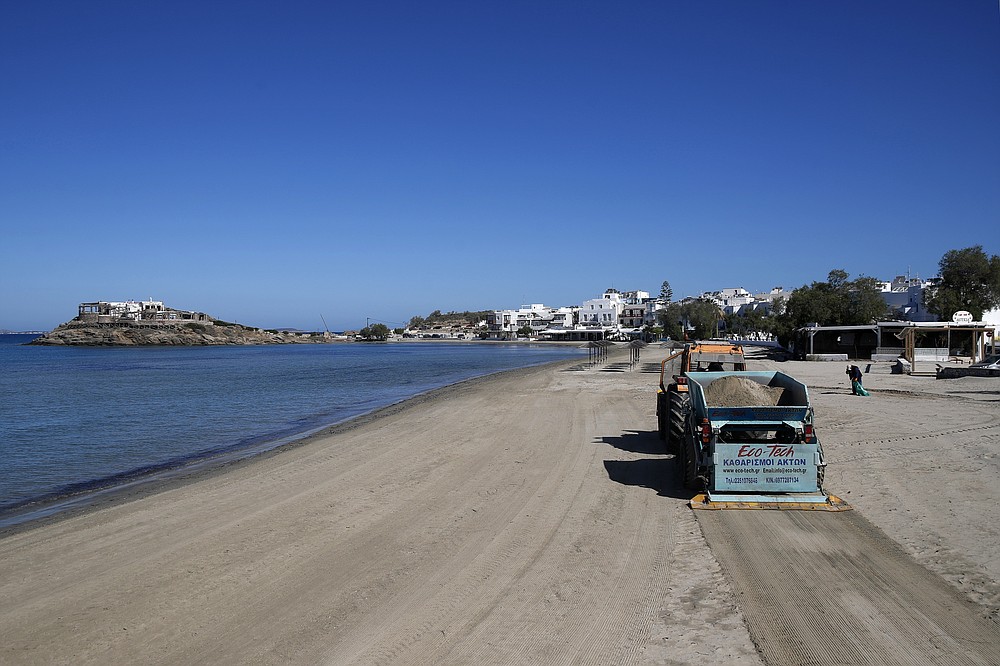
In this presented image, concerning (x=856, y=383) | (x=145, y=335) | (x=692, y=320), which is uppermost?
(x=692, y=320)

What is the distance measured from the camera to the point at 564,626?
17.6ft

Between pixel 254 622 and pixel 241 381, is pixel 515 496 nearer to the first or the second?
pixel 254 622

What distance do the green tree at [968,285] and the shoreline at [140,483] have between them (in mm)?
49681

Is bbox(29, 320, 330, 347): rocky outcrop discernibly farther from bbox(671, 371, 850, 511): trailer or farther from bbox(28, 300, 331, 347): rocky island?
bbox(671, 371, 850, 511): trailer

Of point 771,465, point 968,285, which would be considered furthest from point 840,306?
point 771,465

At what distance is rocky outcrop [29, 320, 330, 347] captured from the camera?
453 feet

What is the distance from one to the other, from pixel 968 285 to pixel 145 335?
141865 mm

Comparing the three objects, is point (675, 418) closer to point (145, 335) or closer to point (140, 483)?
point (140, 483)

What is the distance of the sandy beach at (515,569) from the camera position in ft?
16.8

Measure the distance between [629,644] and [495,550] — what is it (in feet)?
8.28

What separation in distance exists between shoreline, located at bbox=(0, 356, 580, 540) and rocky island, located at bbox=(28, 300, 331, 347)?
138 metres

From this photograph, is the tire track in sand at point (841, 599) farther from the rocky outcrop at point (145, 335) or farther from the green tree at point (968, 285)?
the rocky outcrop at point (145, 335)

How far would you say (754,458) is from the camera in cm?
Answer: 855

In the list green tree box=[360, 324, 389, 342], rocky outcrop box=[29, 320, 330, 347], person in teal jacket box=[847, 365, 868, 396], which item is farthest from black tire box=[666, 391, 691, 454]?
green tree box=[360, 324, 389, 342]
